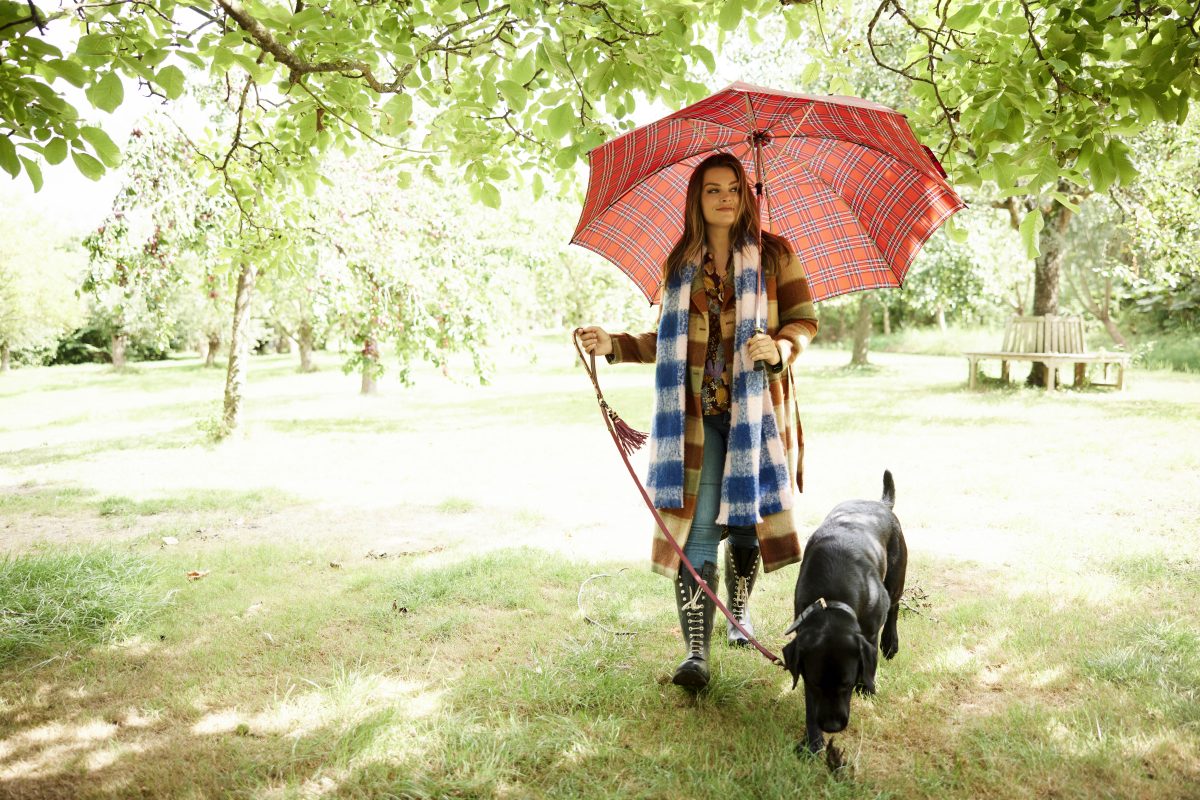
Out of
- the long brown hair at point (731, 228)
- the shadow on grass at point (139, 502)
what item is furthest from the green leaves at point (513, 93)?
the shadow on grass at point (139, 502)

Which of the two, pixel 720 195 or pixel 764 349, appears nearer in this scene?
pixel 764 349

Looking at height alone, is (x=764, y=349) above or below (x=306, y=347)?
below

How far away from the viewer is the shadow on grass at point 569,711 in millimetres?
2676

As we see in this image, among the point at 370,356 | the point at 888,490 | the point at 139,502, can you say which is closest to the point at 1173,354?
the point at 370,356

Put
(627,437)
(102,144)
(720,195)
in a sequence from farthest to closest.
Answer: (627,437) < (720,195) < (102,144)

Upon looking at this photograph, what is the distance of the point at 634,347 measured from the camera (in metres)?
3.52

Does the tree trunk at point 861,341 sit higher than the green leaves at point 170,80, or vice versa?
the green leaves at point 170,80

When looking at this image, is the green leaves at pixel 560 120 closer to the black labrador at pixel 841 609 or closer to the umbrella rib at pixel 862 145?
the umbrella rib at pixel 862 145

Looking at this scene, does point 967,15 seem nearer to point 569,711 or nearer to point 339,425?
point 569,711

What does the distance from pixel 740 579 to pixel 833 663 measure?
1.05 metres

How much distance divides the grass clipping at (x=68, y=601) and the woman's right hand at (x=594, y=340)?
2983 millimetres

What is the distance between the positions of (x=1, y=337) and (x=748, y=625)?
116 ft

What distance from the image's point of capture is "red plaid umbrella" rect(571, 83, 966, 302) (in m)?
3.09

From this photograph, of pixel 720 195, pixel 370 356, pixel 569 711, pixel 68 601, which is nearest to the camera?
pixel 569 711
